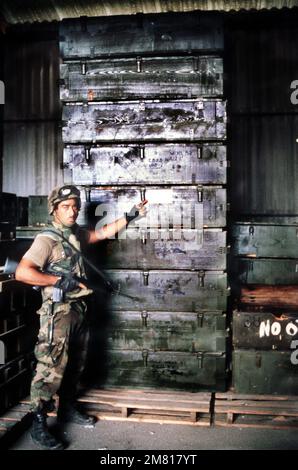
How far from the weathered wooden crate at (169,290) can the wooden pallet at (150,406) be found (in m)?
0.92

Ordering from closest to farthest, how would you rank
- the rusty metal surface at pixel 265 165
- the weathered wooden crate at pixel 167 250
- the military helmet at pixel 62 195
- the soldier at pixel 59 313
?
the soldier at pixel 59 313 → the military helmet at pixel 62 195 → the weathered wooden crate at pixel 167 250 → the rusty metal surface at pixel 265 165

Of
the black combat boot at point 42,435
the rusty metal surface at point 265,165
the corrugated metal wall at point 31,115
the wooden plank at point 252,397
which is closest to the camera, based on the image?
the black combat boot at point 42,435

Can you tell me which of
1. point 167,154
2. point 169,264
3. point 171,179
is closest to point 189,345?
point 169,264

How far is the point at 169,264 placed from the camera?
445 cm

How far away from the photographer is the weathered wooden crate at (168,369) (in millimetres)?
4426

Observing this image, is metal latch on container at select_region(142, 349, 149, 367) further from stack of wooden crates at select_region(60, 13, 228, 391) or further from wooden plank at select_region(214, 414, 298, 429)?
wooden plank at select_region(214, 414, 298, 429)

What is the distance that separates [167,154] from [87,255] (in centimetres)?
144

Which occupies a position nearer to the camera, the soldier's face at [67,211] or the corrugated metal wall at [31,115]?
the soldier's face at [67,211]

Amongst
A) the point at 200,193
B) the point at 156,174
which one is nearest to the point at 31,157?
the point at 156,174

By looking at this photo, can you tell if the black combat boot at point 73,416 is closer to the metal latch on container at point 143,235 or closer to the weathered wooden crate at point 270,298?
the metal latch on container at point 143,235

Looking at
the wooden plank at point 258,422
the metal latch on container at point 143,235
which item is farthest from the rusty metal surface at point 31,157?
the wooden plank at point 258,422

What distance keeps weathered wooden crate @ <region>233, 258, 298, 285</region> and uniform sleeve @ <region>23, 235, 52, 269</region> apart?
2.76m

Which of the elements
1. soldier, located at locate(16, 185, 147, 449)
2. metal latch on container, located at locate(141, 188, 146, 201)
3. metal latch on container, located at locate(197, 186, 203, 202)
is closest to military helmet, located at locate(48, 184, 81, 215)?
soldier, located at locate(16, 185, 147, 449)

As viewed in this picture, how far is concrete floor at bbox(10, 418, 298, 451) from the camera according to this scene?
3.64 meters
